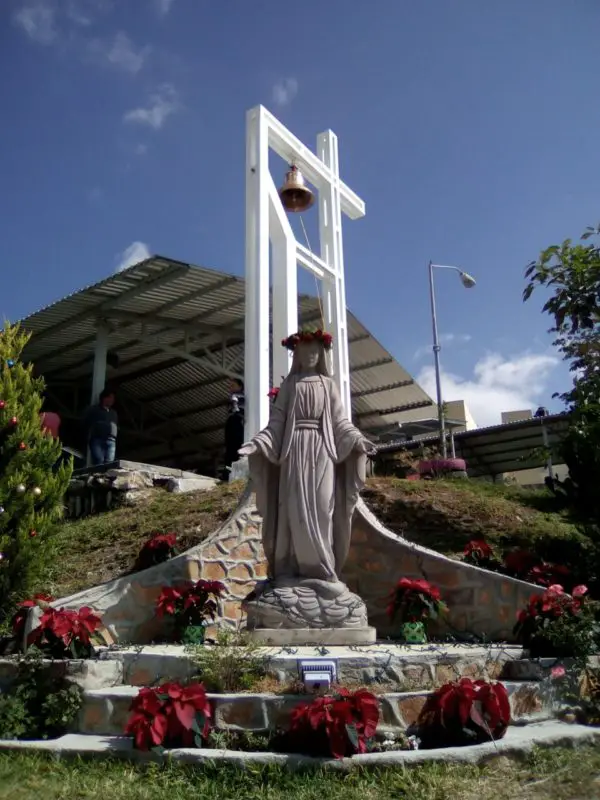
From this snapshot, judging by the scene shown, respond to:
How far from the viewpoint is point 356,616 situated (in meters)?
5.32

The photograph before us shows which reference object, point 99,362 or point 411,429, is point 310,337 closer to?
point 99,362

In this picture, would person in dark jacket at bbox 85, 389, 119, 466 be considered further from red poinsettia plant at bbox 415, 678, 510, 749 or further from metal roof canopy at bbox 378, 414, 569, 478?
red poinsettia plant at bbox 415, 678, 510, 749

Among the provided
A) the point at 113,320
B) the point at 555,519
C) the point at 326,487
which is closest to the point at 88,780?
the point at 326,487

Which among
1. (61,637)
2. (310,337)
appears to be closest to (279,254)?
(310,337)

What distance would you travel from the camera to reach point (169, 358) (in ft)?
56.6

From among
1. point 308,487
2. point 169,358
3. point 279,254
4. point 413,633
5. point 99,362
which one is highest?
point 169,358

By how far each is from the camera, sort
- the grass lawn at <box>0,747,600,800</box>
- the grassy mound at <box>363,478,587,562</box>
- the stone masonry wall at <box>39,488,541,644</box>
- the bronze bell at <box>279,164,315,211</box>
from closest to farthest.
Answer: the grass lawn at <box>0,747,600,800</box> < the stone masonry wall at <box>39,488,541,644</box> < the grassy mound at <box>363,478,587,562</box> < the bronze bell at <box>279,164,315,211</box>

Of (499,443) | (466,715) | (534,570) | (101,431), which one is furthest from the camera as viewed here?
(499,443)

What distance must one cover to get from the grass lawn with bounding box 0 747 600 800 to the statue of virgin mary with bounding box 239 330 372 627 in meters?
1.79

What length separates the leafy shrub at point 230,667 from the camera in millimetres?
4207

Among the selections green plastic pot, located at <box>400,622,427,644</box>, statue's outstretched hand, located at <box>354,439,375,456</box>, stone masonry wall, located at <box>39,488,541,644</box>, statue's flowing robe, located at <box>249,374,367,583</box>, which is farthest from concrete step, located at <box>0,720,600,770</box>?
statue's outstretched hand, located at <box>354,439,375,456</box>

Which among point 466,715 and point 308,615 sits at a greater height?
point 308,615

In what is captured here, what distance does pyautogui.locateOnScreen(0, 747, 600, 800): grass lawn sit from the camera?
10.9ft

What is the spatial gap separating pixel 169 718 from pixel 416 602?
8.38ft
